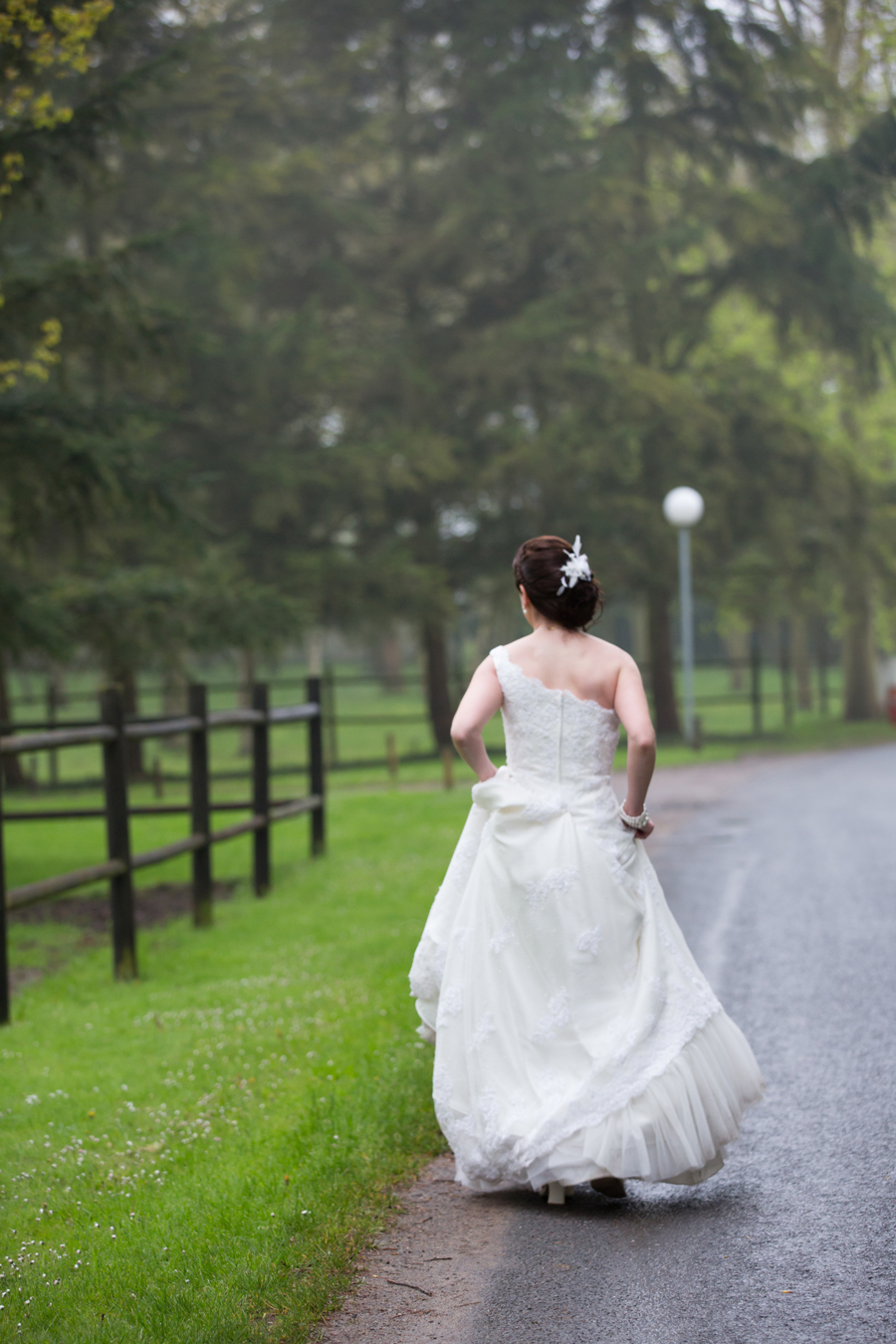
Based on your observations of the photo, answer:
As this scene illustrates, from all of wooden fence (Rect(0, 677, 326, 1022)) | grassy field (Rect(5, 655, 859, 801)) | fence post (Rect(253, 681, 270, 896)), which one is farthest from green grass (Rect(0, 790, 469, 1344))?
grassy field (Rect(5, 655, 859, 801))

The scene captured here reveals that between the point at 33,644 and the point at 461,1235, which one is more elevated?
the point at 33,644

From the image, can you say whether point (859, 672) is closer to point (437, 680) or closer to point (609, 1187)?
point (437, 680)

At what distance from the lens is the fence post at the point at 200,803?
367 inches

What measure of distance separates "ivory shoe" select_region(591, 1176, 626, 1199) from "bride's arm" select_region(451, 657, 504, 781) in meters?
1.33

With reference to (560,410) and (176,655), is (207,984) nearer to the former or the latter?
(176,655)

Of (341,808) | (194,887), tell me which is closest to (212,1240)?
(194,887)

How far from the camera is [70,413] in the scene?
12672 mm

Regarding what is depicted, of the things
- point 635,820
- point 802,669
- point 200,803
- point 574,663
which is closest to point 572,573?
point 574,663

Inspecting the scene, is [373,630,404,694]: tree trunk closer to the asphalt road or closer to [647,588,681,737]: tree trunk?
[647,588,681,737]: tree trunk

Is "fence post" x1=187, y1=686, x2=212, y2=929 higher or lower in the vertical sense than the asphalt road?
higher

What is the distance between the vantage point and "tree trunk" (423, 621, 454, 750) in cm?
2765

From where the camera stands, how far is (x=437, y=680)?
28766 mm

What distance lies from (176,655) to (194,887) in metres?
6.94

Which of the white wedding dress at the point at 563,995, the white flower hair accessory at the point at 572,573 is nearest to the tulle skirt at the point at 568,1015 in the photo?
the white wedding dress at the point at 563,995
